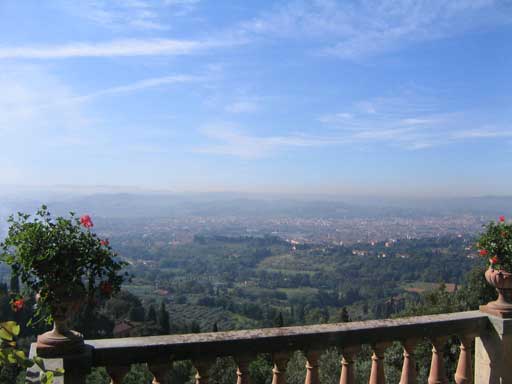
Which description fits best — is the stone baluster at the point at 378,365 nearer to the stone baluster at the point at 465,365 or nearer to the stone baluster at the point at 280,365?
the stone baluster at the point at 280,365

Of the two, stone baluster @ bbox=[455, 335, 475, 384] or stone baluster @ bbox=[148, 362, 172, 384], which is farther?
stone baluster @ bbox=[455, 335, 475, 384]

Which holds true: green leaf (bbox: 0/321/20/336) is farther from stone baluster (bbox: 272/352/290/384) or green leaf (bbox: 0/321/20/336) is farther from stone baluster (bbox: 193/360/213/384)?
stone baluster (bbox: 272/352/290/384)

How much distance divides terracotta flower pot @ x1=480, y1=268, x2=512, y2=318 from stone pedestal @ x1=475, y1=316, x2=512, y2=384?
2.6 inches

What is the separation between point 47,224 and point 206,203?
166 m

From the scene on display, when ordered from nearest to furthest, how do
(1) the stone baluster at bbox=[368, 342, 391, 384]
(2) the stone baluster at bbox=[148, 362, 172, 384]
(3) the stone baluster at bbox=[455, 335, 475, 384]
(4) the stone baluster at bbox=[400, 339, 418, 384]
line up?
(2) the stone baluster at bbox=[148, 362, 172, 384], (1) the stone baluster at bbox=[368, 342, 391, 384], (4) the stone baluster at bbox=[400, 339, 418, 384], (3) the stone baluster at bbox=[455, 335, 475, 384]

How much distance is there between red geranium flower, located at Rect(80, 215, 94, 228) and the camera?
2.72 meters

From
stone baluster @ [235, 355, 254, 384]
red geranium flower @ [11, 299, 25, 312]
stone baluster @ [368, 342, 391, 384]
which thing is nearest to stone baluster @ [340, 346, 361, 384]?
stone baluster @ [368, 342, 391, 384]

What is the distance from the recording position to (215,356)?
9.66ft

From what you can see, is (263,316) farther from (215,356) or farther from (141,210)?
(141,210)

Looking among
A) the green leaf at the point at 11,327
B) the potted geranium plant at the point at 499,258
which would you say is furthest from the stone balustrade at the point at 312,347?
the green leaf at the point at 11,327

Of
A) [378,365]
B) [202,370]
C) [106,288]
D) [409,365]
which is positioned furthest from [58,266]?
[409,365]

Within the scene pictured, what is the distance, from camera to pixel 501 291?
388cm

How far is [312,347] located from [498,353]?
6.65 ft

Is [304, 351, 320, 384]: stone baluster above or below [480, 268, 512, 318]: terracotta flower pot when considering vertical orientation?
below
